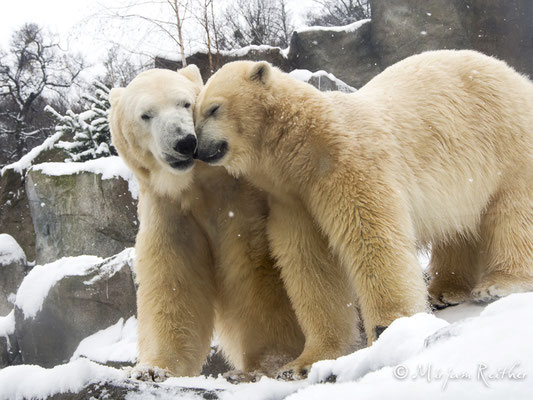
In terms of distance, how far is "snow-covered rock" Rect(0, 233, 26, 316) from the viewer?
8.51m

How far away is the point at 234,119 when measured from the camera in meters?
2.38

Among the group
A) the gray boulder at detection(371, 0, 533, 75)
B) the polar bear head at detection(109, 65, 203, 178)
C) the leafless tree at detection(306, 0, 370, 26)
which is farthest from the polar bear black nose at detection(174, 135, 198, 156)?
the leafless tree at detection(306, 0, 370, 26)

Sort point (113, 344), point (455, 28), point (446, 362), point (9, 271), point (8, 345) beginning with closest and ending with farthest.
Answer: point (446, 362) < point (113, 344) < point (8, 345) < point (9, 271) < point (455, 28)

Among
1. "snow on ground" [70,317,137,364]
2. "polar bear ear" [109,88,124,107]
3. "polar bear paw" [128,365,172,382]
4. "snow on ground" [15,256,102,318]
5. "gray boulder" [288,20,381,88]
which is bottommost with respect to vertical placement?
"snow on ground" [70,317,137,364]

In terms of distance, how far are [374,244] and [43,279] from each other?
13.0 ft

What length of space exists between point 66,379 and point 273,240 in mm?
1032

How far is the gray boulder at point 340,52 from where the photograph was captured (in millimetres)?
10047

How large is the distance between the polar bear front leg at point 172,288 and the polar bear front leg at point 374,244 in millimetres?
667

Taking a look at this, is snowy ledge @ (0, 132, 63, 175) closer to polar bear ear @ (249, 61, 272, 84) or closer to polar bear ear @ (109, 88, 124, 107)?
polar bear ear @ (109, 88, 124, 107)

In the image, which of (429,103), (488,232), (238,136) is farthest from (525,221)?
(238,136)

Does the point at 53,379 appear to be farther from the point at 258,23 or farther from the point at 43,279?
the point at 258,23

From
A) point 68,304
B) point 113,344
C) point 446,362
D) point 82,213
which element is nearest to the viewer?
point 446,362

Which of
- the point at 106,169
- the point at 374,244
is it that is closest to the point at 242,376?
the point at 374,244

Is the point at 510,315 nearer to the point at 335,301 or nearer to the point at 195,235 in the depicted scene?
the point at 335,301
